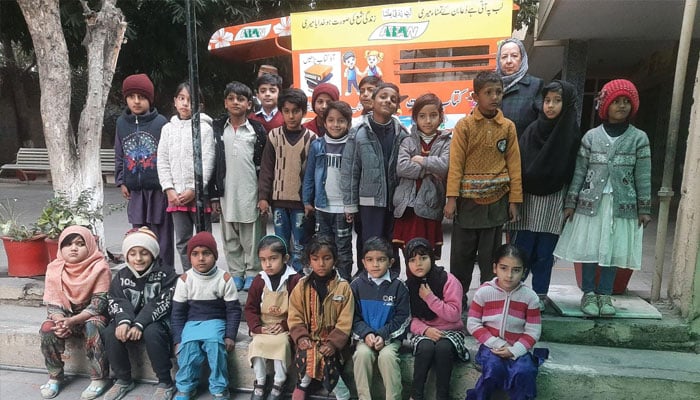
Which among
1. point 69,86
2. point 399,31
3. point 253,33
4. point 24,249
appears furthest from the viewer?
point 253,33

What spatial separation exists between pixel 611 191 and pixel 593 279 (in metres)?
0.62

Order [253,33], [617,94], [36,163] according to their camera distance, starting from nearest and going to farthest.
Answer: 1. [617,94]
2. [253,33]
3. [36,163]

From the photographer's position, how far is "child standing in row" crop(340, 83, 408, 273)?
3.04m

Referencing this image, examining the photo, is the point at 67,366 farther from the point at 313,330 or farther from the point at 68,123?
the point at 68,123

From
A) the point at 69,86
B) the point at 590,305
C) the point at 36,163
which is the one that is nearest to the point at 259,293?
the point at 590,305

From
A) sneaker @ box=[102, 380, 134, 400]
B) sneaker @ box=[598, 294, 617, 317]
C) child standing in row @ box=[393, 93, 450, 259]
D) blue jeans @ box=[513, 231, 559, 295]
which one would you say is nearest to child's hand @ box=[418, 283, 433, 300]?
child standing in row @ box=[393, 93, 450, 259]

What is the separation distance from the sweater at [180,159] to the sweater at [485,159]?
1.75 m

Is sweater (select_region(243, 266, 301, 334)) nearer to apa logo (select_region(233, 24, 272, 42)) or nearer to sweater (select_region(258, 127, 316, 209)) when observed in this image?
sweater (select_region(258, 127, 316, 209))

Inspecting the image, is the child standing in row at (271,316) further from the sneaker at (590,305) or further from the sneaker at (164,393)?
the sneaker at (590,305)

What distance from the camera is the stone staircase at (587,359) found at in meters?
2.53

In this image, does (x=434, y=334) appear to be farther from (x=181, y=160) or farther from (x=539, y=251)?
(x=181, y=160)

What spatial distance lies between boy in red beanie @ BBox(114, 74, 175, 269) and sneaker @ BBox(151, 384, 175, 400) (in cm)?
127

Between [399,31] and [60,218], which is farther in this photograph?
[399,31]

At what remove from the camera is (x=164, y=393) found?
277 cm
